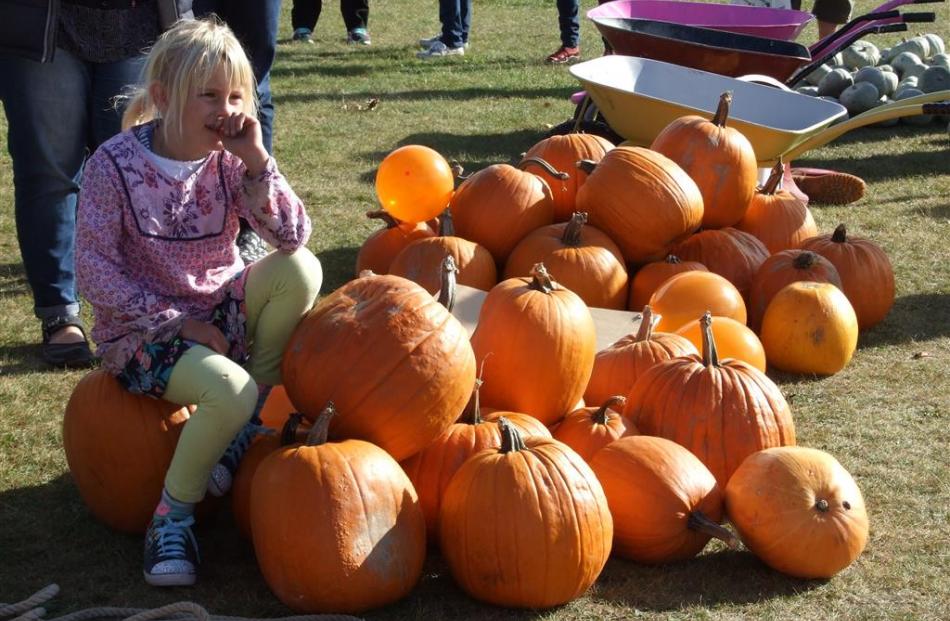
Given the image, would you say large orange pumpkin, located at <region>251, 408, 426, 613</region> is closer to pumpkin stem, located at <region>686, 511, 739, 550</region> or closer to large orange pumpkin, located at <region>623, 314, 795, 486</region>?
pumpkin stem, located at <region>686, 511, 739, 550</region>

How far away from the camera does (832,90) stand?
29.9ft

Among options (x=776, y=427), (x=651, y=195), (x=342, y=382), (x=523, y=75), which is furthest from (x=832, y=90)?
(x=342, y=382)

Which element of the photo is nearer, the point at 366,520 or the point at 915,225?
the point at 366,520

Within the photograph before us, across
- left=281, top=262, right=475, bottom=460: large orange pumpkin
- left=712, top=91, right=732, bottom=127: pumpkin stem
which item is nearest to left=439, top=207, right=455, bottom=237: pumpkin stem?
left=712, top=91, right=732, bottom=127: pumpkin stem

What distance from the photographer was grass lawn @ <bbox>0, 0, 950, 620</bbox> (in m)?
2.89

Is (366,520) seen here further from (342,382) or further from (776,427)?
(776,427)

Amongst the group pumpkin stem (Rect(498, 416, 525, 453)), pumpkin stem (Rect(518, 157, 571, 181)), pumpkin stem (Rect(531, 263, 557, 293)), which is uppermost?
pumpkin stem (Rect(518, 157, 571, 181))

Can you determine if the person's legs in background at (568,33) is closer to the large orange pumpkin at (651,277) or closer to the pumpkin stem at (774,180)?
the pumpkin stem at (774,180)

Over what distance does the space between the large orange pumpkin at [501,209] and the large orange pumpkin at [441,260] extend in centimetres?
12

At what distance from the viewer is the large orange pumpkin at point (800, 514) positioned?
2920 mm

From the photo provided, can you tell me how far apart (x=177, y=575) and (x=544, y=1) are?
1450 centimetres

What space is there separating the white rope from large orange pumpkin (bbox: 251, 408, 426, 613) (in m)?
0.07

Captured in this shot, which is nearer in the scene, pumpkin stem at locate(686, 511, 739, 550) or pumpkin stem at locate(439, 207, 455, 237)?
pumpkin stem at locate(686, 511, 739, 550)

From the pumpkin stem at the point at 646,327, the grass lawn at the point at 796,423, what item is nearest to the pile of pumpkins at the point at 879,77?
the grass lawn at the point at 796,423
